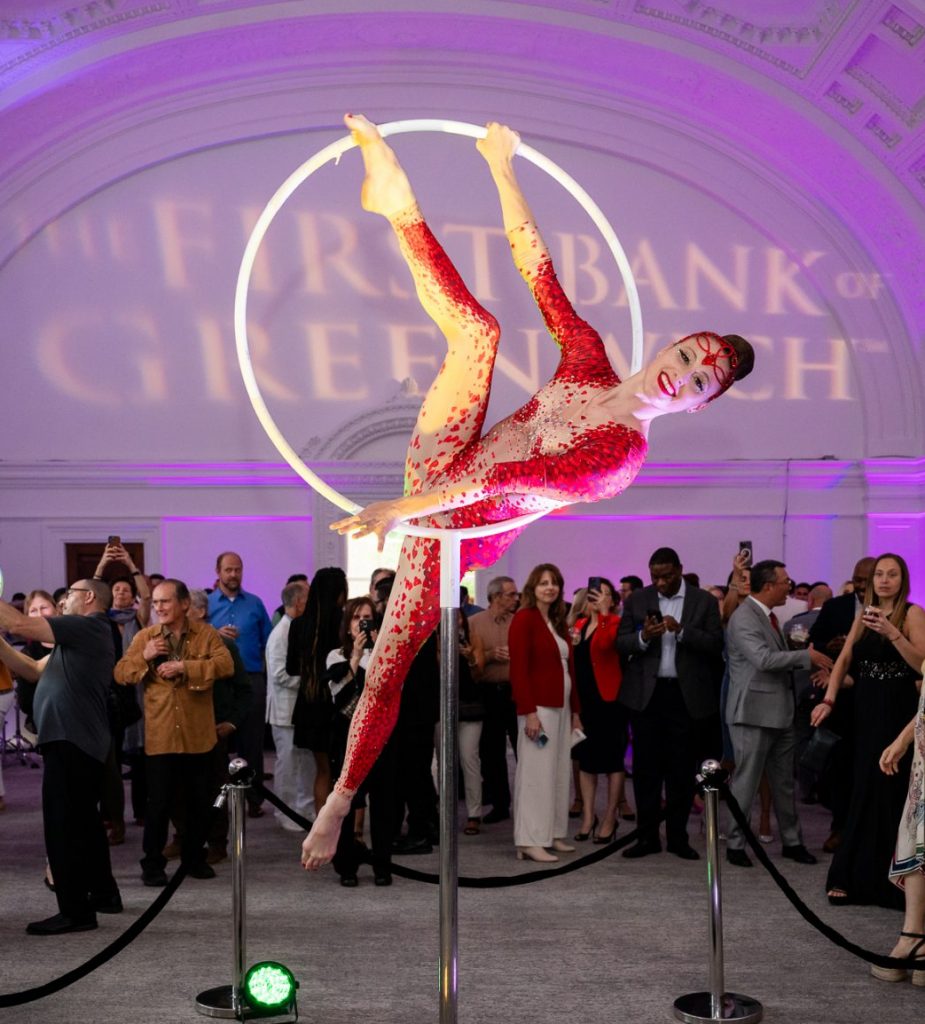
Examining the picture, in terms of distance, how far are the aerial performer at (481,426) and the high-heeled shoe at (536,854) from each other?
4.10m

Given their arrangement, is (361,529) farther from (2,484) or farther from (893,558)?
(2,484)

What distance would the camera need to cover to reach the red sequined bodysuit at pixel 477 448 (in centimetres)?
307

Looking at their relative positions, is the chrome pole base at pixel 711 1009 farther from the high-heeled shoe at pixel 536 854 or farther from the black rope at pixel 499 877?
the high-heeled shoe at pixel 536 854

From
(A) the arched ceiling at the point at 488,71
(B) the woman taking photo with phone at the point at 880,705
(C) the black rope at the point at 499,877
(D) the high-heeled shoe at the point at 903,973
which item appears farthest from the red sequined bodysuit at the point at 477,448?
(A) the arched ceiling at the point at 488,71

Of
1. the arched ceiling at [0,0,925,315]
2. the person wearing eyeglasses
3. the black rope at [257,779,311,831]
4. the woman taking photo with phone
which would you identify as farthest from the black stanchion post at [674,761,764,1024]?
the arched ceiling at [0,0,925,315]

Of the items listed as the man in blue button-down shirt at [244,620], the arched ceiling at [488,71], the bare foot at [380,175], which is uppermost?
the arched ceiling at [488,71]

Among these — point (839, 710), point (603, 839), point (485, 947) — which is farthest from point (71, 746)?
point (839, 710)

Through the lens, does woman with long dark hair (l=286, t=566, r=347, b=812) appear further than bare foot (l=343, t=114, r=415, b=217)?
Yes

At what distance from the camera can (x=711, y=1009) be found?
16.0ft

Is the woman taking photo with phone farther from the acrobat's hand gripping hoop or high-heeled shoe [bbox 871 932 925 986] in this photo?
the acrobat's hand gripping hoop

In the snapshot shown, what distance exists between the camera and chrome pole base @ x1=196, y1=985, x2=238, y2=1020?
16.1ft

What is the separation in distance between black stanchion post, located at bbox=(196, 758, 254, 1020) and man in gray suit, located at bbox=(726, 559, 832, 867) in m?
3.26

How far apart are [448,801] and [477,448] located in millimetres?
931

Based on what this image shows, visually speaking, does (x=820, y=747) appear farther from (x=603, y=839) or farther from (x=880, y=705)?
(x=603, y=839)
